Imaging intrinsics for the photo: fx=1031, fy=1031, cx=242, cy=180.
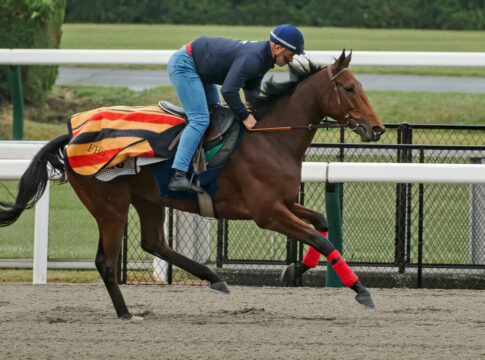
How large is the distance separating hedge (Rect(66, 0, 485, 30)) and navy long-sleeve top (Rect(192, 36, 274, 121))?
86.8 ft

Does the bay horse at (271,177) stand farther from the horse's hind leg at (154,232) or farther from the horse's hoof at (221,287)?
the horse's hind leg at (154,232)

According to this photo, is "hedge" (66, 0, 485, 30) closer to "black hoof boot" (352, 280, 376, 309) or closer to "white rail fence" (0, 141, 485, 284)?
"white rail fence" (0, 141, 485, 284)

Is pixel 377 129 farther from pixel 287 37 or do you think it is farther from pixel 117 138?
pixel 117 138

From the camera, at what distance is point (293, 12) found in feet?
106

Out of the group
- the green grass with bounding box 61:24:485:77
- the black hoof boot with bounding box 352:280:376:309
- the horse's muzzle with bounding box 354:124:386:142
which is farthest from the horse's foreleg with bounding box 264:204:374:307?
the green grass with bounding box 61:24:485:77

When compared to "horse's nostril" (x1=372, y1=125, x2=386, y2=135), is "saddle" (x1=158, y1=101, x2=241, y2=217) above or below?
below

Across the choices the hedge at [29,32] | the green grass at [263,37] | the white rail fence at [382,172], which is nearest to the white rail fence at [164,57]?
the white rail fence at [382,172]

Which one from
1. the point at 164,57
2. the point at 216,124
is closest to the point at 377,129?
the point at 216,124

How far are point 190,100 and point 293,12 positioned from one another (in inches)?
1066

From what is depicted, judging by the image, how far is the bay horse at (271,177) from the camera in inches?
224

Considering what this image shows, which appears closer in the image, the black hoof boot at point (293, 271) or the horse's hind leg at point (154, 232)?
the black hoof boot at point (293, 271)

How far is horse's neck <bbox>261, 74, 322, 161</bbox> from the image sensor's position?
584 centimetres

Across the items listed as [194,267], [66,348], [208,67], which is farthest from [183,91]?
[66,348]

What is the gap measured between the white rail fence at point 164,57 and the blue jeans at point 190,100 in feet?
6.35
